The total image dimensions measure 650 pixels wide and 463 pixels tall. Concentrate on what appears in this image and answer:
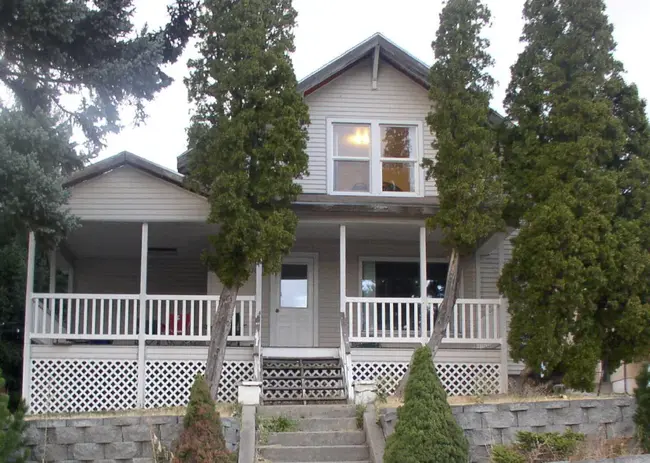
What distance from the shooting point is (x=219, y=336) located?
14.8m

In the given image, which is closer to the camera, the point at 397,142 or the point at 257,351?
the point at 257,351

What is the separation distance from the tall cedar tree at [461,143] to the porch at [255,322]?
120cm

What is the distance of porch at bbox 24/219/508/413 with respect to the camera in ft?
51.8

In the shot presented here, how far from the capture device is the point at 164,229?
56.1ft

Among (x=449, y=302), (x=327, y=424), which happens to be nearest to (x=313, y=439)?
(x=327, y=424)

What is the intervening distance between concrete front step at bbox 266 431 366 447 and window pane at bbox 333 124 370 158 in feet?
22.8

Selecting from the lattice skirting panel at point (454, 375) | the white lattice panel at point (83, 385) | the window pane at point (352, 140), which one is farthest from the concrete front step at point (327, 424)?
the window pane at point (352, 140)

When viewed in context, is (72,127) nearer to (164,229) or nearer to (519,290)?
(164,229)

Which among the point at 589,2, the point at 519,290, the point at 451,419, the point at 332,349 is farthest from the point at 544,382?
the point at 589,2

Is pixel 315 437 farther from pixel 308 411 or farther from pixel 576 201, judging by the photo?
pixel 576 201

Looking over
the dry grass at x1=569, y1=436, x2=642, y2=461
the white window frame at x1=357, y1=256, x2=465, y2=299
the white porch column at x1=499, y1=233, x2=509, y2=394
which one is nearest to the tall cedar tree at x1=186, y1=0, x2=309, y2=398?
the white window frame at x1=357, y1=256, x2=465, y2=299

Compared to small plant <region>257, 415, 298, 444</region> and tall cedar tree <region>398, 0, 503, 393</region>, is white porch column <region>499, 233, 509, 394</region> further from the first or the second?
small plant <region>257, 415, 298, 444</region>

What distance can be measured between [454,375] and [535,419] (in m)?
5.10

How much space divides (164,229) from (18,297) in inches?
175
